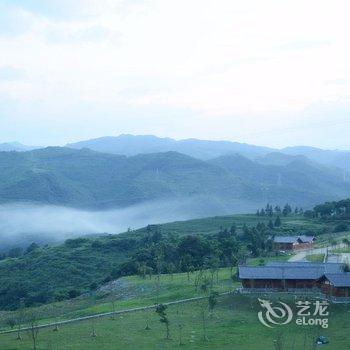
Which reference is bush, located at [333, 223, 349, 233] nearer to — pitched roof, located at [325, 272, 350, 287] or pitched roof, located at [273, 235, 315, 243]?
pitched roof, located at [273, 235, 315, 243]

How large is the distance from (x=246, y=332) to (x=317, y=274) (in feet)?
47.4

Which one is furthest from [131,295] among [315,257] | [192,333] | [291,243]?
[291,243]

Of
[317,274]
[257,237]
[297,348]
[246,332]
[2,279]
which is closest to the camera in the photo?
[297,348]

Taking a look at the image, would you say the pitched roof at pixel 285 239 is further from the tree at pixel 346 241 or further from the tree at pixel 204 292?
the tree at pixel 204 292

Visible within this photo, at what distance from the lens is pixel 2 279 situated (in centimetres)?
11062

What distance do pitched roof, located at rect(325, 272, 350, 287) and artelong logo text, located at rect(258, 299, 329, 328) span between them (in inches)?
76.8

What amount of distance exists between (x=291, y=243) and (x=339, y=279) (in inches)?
1567

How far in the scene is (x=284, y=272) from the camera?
56250 millimetres

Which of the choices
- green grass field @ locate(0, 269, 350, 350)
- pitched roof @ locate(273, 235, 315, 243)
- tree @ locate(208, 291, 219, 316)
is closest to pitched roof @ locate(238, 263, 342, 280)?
green grass field @ locate(0, 269, 350, 350)

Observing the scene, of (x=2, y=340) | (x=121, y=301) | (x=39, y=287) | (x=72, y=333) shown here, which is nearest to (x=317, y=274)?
(x=121, y=301)

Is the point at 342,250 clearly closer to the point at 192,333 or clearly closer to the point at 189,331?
the point at 189,331

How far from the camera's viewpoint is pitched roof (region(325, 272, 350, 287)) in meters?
50.8

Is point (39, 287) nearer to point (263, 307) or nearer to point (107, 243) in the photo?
point (107, 243)

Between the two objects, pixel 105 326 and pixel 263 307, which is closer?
pixel 105 326
